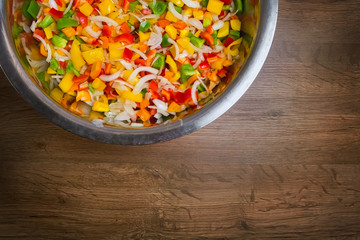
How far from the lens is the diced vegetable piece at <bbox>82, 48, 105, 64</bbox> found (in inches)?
45.9

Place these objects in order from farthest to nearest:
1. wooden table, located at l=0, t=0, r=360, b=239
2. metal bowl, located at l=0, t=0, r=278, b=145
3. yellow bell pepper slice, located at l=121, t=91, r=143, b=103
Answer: wooden table, located at l=0, t=0, r=360, b=239 < yellow bell pepper slice, located at l=121, t=91, r=143, b=103 < metal bowl, located at l=0, t=0, r=278, b=145

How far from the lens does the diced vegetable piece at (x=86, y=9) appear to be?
1.17 metres

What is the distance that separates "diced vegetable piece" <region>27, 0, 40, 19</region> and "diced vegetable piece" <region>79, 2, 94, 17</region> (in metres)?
0.15

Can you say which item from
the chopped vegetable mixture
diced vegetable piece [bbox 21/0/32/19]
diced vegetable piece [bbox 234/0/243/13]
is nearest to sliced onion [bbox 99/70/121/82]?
the chopped vegetable mixture

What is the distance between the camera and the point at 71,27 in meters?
1.19

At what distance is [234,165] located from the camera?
1433 mm

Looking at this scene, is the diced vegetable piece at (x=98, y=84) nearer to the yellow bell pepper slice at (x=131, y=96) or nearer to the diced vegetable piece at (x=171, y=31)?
the yellow bell pepper slice at (x=131, y=96)

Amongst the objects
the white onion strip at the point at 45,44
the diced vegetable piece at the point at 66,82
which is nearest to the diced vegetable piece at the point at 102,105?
the diced vegetable piece at the point at 66,82

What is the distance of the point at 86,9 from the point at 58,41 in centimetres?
13

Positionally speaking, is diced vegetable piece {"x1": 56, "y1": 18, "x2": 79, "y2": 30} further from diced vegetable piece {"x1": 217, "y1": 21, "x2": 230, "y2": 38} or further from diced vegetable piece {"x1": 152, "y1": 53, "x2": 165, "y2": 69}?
diced vegetable piece {"x1": 217, "y1": 21, "x2": 230, "y2": 38}

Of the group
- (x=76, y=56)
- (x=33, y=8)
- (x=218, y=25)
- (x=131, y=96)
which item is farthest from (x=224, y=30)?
(x=33, y=8)

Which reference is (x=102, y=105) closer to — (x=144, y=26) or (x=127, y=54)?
(x=127, y=54)

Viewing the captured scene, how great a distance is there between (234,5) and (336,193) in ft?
2.67

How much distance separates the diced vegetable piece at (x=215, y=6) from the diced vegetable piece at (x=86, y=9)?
36cm
